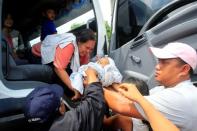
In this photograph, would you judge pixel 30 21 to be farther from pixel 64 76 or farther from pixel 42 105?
pixel 42 105

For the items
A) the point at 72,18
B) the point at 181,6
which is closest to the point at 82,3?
the point at 72,18

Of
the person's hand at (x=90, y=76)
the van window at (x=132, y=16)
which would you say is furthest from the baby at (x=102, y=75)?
the van window at (x=132, y=16)

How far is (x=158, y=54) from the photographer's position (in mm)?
2439

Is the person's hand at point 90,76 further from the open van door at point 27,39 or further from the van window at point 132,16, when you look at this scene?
the van window at point 132,16

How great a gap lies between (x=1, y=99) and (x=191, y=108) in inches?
52.6

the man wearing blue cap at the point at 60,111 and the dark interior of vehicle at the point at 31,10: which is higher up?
the dark interior of vehicle at the point at 31,10

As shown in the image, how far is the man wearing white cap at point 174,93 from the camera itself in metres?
2.25

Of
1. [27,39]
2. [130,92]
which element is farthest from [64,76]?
[27,39]

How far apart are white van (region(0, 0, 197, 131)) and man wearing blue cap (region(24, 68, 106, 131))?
1.55ft

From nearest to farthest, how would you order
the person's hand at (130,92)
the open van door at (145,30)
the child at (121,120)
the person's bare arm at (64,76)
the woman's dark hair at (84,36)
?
the person's hand at (130,92) → the child at (121,120) → the open van door at (145,30) → the person's bare arm at (64,76) → the woman's dark hair at (84,36)

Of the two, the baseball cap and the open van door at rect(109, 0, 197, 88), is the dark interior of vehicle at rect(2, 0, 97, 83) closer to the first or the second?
the open van door at rect(109, 0, 197, 88)

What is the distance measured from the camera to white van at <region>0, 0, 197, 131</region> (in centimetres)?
297

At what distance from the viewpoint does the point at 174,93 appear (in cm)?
229

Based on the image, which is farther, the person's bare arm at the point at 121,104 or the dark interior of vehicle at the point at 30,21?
the dark interior of vehicle at the point at 30,21
